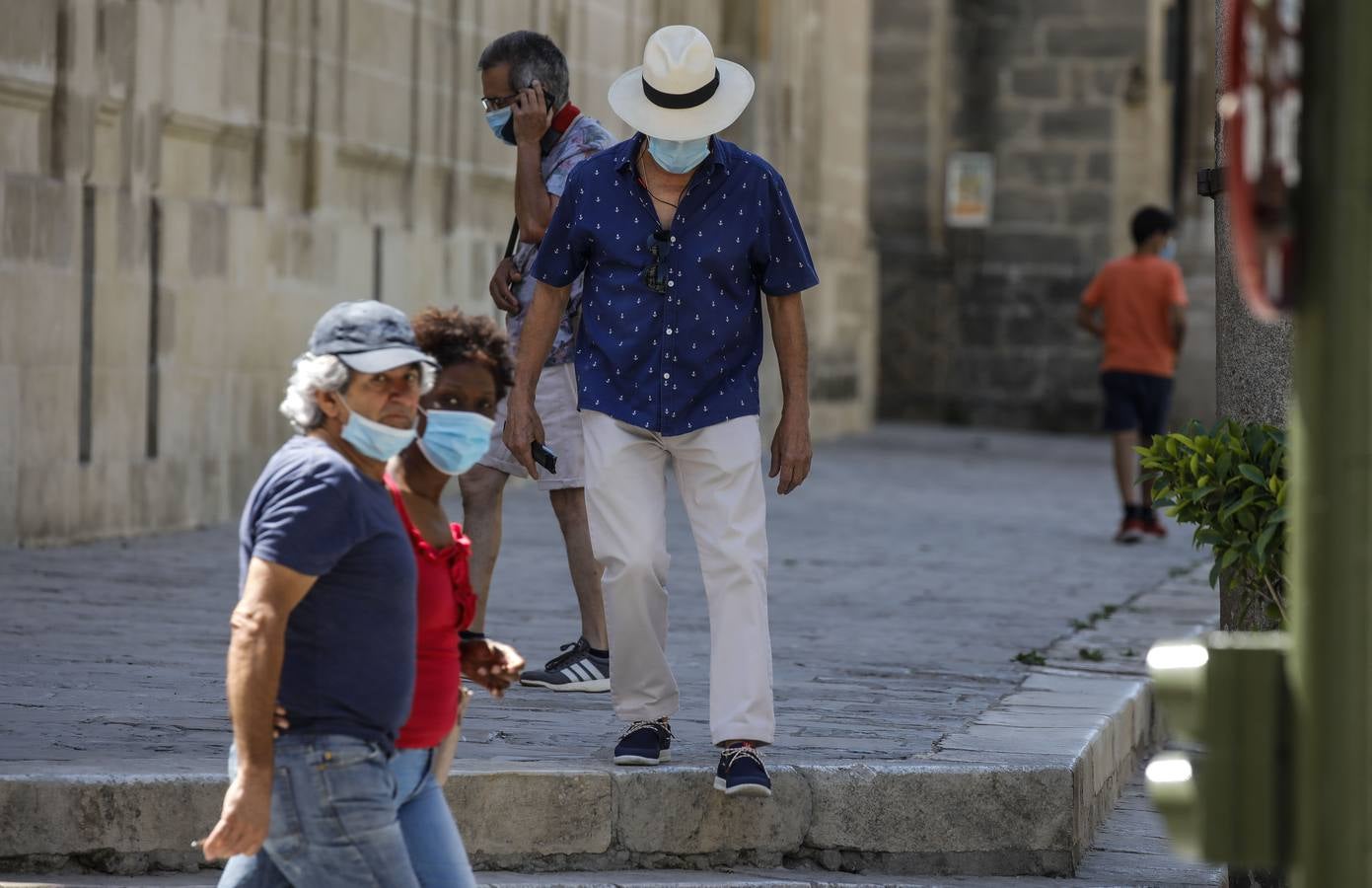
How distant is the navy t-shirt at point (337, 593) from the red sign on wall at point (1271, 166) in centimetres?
163

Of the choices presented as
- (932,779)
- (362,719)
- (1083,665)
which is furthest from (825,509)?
(362,719)

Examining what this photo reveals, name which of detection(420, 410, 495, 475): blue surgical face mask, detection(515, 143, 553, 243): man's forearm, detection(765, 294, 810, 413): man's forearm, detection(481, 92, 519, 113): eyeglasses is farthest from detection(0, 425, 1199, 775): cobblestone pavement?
detection(420, 410, 495, 475): blue surgical face mask

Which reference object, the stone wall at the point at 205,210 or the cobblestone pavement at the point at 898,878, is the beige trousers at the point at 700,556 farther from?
the stone wall at the point at 205,210

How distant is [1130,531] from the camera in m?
13.4

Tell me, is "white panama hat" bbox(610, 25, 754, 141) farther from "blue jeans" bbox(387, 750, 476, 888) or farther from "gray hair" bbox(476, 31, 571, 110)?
"blue jeans" bbox(387, 750, 476, 888)

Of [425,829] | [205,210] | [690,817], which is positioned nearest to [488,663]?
[425,829]

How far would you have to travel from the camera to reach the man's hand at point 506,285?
708 cm

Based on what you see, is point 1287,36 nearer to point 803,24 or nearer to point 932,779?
point 932,779

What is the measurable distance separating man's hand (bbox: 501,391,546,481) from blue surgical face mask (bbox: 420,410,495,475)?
202 cm

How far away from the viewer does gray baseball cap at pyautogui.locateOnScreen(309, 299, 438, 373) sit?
3932mm

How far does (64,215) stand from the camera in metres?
10.5

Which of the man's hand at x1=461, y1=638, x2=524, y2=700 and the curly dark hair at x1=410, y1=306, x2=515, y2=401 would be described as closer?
the man's hand at x1=461, y1=638, x2=524, y2=700

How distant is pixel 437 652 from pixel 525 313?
3014mm

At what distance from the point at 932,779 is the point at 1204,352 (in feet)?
60.7
